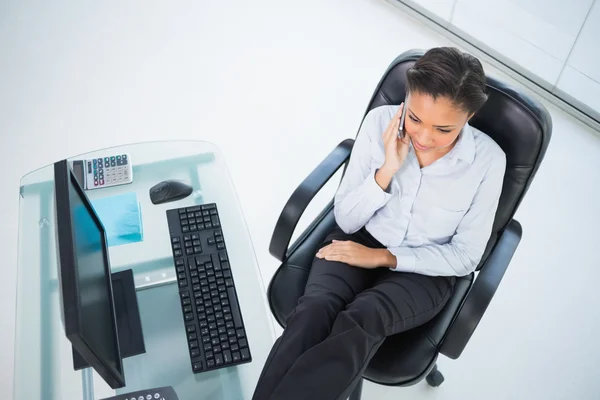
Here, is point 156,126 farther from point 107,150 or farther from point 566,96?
point 566,96

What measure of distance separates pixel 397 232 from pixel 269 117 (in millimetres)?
1488

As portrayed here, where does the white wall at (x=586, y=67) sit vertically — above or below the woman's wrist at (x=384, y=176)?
above

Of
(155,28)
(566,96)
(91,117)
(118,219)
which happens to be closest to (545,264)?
(566,96)

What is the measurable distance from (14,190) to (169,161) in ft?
3.69

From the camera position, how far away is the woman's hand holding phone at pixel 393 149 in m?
1.65

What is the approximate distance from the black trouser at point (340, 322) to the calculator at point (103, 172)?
2.29 feet

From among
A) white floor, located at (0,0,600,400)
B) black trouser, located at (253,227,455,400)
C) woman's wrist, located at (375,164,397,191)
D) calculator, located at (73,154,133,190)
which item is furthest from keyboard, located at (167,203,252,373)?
white floor, located at (0,0,600,400)

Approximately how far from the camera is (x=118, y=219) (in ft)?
5.96

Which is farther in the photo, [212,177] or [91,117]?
[91,117]

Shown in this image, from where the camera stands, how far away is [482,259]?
1.85 m

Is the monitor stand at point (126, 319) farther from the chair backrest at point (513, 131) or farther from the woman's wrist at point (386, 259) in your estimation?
the chair backrest at point (513, 131)

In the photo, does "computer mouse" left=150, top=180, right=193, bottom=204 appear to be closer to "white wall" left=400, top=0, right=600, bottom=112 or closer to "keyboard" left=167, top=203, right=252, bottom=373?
"keyboard" left=167, top=203, right=252, bottom=373

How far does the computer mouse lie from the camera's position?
187 centimetres

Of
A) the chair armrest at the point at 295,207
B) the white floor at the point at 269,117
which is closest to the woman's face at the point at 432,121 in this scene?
→ the chair armrest at the point at 295,207
